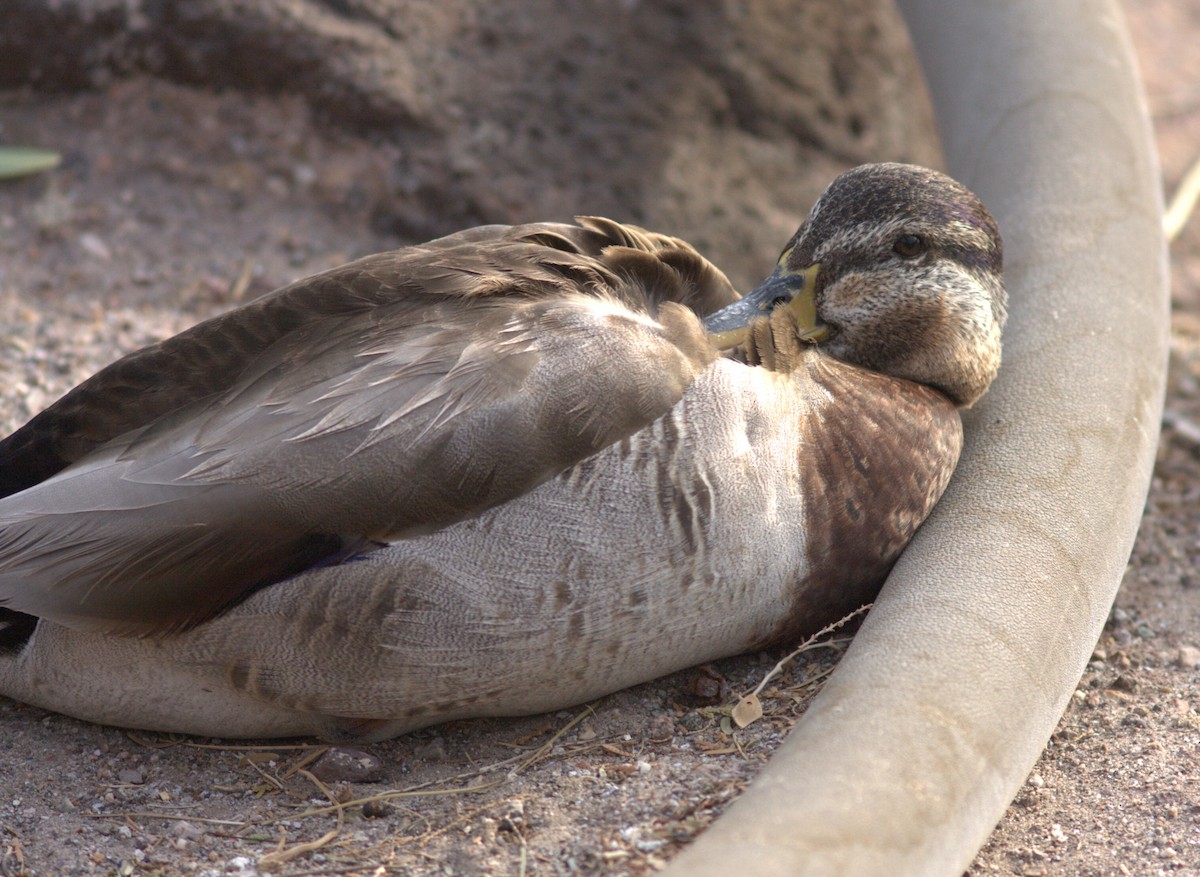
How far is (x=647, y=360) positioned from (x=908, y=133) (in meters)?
3.63

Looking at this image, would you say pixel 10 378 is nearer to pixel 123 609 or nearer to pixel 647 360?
pixel 123 609

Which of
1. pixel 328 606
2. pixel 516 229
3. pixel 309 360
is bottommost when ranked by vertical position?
pixel 328 606

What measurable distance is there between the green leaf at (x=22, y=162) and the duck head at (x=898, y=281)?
126 inches

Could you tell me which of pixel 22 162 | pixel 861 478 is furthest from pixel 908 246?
pixel 22 162

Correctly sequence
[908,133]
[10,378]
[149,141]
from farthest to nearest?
[908,133] < [149,141] < [10,378]

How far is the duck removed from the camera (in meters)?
2.56

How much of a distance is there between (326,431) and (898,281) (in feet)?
4.78

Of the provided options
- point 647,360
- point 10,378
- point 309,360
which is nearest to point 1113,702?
point 647,360

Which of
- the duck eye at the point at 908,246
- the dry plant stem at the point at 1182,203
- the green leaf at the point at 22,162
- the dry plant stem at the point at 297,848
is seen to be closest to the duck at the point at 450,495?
the duck eye at the point at 908,246

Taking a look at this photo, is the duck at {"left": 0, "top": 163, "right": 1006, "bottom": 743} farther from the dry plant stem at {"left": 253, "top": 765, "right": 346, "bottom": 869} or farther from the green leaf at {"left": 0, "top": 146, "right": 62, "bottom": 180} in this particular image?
the green leaf at {"left": 0, "top": 146, "right": 62, "bottom": 180}

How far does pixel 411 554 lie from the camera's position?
8.51ft

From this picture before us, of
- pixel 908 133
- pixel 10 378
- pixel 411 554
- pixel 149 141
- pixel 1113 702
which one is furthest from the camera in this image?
pixel 908 133

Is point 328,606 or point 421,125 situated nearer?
point 328,606

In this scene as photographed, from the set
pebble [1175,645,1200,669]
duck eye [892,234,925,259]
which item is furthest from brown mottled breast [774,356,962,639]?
pebble [1175,645,1200,669]
